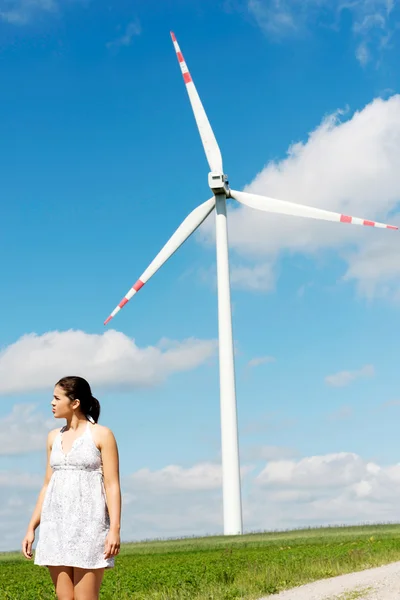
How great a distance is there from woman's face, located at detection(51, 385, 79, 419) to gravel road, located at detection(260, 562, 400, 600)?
26.9 ft

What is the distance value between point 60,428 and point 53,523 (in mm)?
1089

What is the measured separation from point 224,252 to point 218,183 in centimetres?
506

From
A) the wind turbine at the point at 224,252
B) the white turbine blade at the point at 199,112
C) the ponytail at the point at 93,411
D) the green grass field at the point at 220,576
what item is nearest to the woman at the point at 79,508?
the ponytail at the point at 93,411

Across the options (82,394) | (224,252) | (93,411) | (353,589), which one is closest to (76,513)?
(93,411)

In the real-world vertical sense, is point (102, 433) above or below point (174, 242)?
below

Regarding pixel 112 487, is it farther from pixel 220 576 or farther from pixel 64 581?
pixel 220 576

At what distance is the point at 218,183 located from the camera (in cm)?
5122

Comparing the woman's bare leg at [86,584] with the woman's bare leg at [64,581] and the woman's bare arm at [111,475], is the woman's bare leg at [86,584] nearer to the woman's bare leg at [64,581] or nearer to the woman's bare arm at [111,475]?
the woman's bare leg at [64,581]

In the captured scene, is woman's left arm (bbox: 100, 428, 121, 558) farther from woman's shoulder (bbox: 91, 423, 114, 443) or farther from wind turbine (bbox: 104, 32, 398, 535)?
wind turbine (bbox: 104, 32, 398, 535)

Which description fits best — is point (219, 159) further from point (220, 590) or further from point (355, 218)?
point (220, 590)

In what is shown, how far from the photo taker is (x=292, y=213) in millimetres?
50188

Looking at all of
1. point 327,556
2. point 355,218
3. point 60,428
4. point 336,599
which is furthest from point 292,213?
point 60,428

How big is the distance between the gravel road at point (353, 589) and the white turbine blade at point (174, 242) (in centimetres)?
3183

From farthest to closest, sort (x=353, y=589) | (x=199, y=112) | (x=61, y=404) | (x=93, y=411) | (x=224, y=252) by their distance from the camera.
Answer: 1. (x=199, y=112)
2. (x=224, y=252)
3. (x=353, y=589)
4. (x=93, y=411)
5. (x=61, y=404)
